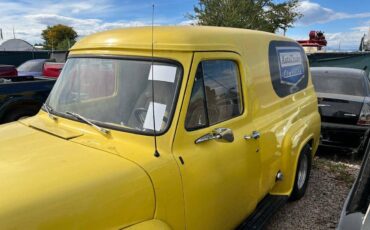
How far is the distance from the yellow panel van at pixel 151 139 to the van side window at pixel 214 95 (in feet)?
0.04

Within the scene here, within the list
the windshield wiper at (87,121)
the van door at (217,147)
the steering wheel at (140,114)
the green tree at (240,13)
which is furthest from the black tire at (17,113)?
the green tree at (240,13)

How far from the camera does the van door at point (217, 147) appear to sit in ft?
8.18

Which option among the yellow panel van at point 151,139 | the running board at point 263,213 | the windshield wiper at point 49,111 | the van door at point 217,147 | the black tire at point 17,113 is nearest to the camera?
the yellow panel van at point 151,139

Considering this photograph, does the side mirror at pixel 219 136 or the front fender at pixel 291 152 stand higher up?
the side mirror at pixel 219 136

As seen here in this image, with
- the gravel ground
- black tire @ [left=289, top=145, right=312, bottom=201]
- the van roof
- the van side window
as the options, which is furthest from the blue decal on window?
the gravel ground

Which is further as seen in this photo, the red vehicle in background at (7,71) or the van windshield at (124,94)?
the red vehicle in background at (7,71)

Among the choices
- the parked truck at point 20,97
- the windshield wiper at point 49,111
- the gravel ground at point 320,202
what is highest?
the windshield wiper at point 49,111

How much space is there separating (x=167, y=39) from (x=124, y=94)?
1.66ft

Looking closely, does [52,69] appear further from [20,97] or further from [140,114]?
[140,114]

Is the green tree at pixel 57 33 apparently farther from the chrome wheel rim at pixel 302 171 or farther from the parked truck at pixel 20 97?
the chrome wheel rim at pixel 302 171

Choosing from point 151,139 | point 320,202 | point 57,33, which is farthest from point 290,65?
point 57,33

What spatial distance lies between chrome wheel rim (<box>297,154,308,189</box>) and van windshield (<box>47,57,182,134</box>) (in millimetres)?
2605

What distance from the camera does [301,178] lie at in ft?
15.1

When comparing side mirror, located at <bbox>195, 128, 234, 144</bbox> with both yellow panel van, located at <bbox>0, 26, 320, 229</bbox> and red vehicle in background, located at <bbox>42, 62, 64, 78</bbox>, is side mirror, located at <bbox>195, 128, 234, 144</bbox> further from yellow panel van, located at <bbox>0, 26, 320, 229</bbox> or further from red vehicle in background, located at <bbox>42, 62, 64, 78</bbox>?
red vehicle in background, located at <bbox>42, 62, 64, 78</bbox>
